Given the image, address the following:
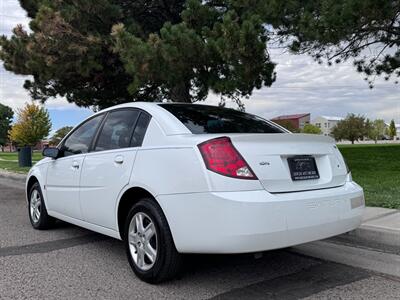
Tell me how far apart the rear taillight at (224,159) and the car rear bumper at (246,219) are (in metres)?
0.17

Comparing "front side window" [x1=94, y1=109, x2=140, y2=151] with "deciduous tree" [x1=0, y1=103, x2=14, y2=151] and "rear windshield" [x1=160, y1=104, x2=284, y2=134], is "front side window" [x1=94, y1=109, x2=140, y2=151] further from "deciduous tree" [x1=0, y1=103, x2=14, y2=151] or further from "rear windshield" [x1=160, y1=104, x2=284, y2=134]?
"deciduous tree" [x1=0, y1=103, x2=14, y2=151]

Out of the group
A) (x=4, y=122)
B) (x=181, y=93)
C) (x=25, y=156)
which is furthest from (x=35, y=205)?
(x=4, y=122)

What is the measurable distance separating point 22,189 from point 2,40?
475cm

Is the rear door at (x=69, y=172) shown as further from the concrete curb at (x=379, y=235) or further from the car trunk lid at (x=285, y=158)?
the concrete curb at (x=379, y=235)

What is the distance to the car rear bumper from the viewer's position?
350cm

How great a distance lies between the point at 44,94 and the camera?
634 inches

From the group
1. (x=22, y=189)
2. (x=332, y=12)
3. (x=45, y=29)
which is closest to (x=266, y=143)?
(x=332, y=12)

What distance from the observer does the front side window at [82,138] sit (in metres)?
5.36

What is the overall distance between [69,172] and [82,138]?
1.44 ft

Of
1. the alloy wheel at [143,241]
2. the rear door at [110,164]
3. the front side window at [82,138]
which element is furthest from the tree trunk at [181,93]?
the alloy wheel at [143,241]

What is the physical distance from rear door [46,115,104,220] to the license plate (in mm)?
2447

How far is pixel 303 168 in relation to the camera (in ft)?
13.1

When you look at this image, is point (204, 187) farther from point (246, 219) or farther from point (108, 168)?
point (108, 168)

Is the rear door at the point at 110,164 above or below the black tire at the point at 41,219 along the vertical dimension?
above
